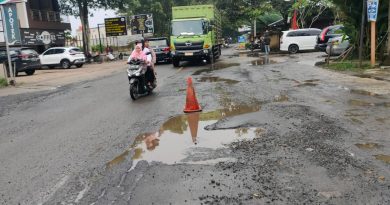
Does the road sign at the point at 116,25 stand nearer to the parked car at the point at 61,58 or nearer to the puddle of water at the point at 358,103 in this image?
the parked car at the point at 61,58

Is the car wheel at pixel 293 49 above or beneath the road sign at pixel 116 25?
beneath

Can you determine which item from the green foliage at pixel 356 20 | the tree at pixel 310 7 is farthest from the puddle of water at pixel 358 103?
the tree at pixel 310 7

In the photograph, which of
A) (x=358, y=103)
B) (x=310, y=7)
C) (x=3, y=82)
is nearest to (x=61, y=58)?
(x=3, y=82)

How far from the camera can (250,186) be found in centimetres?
450

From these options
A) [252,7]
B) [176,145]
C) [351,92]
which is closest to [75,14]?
[252,7]

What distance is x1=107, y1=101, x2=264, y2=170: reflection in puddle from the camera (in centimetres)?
587

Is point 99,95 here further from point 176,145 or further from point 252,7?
point 252,7

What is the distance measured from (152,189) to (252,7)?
46073mm

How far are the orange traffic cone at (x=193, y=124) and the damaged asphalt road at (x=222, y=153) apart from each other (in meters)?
0.02

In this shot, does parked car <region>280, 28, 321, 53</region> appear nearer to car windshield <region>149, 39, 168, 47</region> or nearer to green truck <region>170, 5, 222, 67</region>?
car windshield <region>149, 39, 168, 47</region>

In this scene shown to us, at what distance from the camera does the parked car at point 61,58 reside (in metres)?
31.0

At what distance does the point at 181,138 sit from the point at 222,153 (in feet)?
4.00

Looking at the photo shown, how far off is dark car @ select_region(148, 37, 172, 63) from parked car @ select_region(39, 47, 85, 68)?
6.95 m

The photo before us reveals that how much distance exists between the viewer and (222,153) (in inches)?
228
